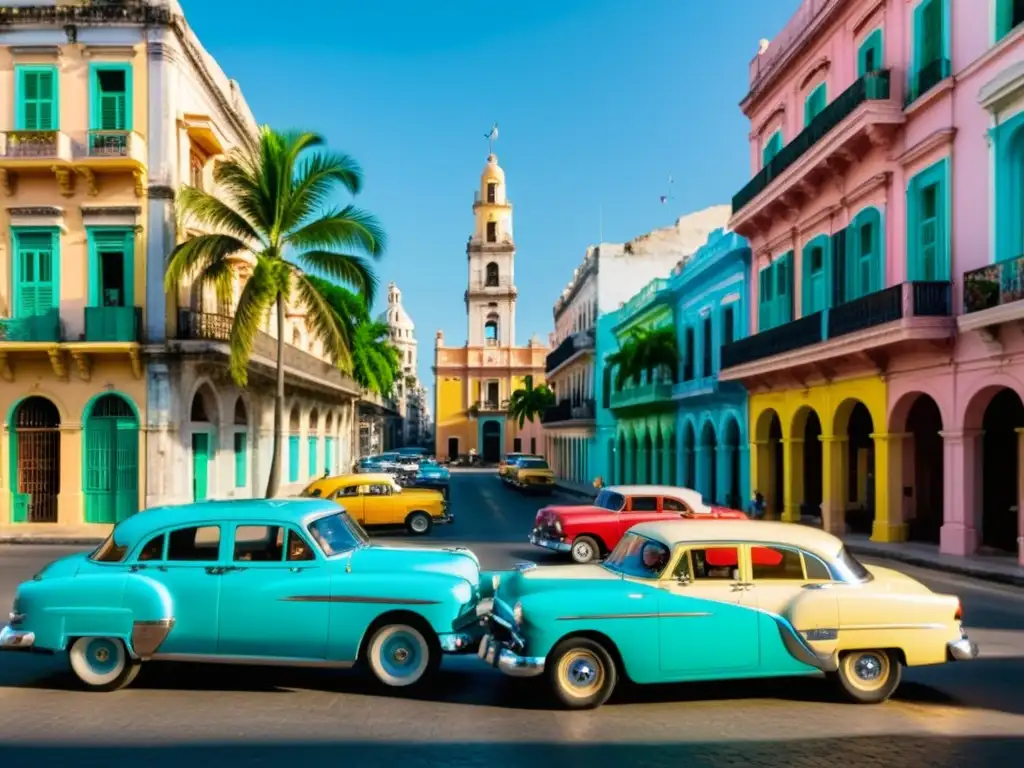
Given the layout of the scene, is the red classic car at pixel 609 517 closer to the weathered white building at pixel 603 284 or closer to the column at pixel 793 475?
the column at pixel 793 475

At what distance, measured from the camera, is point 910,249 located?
17.9m

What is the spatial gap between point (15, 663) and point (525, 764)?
218 inches

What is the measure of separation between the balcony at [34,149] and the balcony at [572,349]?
101 feet

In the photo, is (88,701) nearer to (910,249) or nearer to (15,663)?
(15,663)

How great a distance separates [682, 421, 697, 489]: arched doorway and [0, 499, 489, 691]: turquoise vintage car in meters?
26.0

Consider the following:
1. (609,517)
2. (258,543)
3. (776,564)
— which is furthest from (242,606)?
(609,517)

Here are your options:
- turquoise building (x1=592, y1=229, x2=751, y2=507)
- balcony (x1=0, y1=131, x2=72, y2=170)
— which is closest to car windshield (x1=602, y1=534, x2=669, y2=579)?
balcony (x1=0, y1=131, x2=72, y2=170)

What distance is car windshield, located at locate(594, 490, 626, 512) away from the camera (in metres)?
16.5

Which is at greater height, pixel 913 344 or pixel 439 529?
pixel 913 344

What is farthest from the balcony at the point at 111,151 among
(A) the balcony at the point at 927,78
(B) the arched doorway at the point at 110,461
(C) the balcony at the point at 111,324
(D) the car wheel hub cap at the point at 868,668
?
(D) the car wheel hub cap at the point at 868,668

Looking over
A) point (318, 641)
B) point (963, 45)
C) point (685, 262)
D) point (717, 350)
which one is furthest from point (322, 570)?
point (685, 262)

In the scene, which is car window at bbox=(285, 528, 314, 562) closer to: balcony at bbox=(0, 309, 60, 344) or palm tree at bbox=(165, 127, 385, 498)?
palm tree at bbox=(165, 127, 385, 498)

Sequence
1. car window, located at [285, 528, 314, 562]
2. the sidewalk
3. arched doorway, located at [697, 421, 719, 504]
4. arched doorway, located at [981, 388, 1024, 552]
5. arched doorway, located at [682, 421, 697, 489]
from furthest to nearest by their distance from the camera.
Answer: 1. arched doorway, located at [682, 421, 697, 489]
2. arched doorway, located at [697, 421, 719, 504]
3. arched doorway, located at [981, 388, 1024, 552]
4. the sidewalk
5. car window, located at [285, 528, 314, 562]

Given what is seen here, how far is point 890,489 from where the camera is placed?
1903 centimetres
